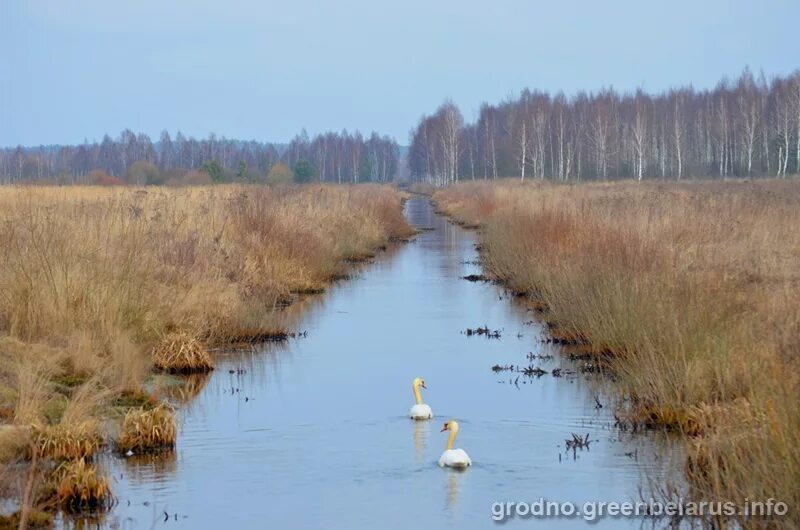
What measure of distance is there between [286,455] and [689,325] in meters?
3.86

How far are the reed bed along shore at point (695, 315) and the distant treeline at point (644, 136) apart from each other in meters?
48.9

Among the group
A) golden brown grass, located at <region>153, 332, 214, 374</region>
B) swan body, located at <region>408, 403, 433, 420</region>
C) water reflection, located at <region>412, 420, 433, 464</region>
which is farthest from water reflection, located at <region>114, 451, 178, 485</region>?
golden brown grass, located at <region>153, 332, 214, 374</region>

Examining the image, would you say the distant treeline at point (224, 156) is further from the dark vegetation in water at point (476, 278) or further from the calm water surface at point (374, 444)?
the calm water surface at point (374, 444)

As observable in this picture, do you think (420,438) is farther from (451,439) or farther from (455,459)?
(455,459)

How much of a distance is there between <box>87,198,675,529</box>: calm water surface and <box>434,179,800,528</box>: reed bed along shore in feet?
1.77

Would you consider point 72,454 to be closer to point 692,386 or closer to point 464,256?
point 692,386

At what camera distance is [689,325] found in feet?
34.9

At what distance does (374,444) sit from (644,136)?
73.8 metres

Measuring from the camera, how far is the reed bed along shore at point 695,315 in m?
6.48

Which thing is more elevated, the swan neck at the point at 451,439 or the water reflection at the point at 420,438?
the swan neck at the point at 451,439

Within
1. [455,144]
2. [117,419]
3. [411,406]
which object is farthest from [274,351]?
[455,144]

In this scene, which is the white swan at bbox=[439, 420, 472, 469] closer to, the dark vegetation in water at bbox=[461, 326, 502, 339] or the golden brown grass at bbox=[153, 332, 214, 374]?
the golden brown grass at bbox=[153, 332, 214, 374]

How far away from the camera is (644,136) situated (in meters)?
81.5

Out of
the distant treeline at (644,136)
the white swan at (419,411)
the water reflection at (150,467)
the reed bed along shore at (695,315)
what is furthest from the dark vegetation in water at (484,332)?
the distant treeline at (644,136)
